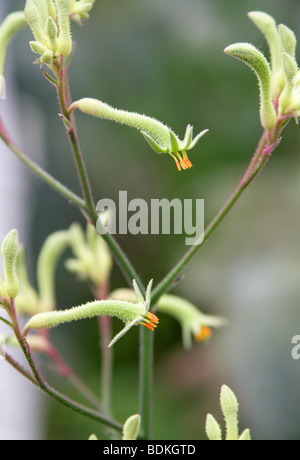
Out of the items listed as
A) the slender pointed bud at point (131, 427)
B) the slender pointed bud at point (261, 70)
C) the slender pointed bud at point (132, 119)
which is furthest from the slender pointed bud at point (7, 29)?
the slender pointed bud at point (131, 427)

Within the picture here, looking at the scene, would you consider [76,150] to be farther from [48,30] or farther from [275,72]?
[275,72]

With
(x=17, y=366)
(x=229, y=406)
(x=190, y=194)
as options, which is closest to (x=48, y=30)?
(x=17, y=366)

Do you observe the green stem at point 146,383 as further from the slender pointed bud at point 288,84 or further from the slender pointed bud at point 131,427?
the slender pointed bud at point 288,84

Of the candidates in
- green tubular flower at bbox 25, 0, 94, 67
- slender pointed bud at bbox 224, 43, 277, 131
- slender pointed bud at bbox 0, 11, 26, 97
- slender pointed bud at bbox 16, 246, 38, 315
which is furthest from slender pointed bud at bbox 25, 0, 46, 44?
slender pointed bud at bbox 16, 246, 38, 315

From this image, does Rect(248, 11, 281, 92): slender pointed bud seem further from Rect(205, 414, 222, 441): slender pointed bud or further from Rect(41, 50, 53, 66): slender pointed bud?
Rect(205, 414, 222, 441): slender pointed bud

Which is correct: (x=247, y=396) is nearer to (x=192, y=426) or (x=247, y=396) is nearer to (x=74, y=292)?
(x=192, y=426)
